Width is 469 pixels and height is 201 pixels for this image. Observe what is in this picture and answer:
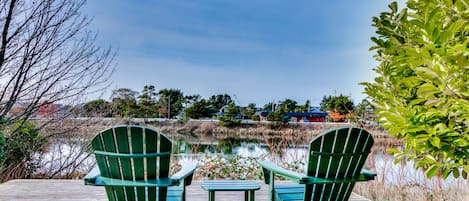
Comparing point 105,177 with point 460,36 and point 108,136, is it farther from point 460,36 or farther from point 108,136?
point 460,36

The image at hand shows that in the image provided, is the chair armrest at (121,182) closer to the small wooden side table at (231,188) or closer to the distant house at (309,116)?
the small wooden side table at (231,188)

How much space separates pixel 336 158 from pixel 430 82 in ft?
2.81

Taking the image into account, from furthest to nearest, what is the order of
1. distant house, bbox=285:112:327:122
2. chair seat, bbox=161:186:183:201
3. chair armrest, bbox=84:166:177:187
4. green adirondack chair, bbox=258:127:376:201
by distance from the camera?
distant house, bbox=285:112:327:122
chair seat, bbox=161:186:183:201
green adirondack chair, bbox=258:127:376:201
chair armrest, bbox=84:166:177:187

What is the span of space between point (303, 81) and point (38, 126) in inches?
453

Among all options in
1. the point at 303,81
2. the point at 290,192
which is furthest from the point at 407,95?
the point at 303,81

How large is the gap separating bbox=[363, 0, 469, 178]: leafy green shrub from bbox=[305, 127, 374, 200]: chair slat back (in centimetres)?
24

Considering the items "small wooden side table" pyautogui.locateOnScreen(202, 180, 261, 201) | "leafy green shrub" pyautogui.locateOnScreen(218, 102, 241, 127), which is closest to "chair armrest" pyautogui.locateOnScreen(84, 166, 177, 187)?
"small wooden side table" pyautogui.locateOnScreen(202, 180, 261, 201)

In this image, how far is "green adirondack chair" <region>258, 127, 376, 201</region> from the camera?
223 cm

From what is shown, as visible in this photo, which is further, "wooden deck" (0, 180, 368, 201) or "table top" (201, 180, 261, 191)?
"wooden deck" (0, 180, 368, 201)

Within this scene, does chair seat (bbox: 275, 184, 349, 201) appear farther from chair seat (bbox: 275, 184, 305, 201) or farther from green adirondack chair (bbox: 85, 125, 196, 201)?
green adirondack chair (bbox: 85, 125, 196, 201)

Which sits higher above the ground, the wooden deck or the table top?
the table top

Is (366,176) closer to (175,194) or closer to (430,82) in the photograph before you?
(430,82)

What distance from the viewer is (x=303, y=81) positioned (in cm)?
1484

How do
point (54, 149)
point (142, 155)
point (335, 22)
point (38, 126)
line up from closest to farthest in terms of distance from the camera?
point (142, 155), point (38, 126), point (54, 149), point (335, 22)
